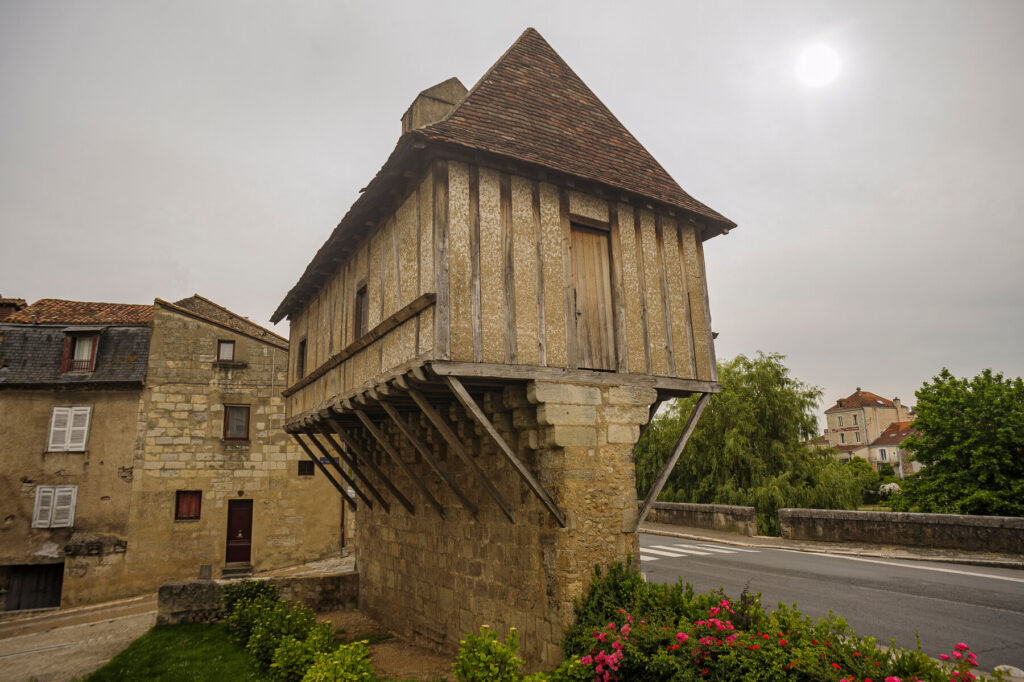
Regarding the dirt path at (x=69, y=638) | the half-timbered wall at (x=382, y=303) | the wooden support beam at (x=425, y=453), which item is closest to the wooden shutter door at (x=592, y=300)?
the half-timbered wall at (x=382, y=303)

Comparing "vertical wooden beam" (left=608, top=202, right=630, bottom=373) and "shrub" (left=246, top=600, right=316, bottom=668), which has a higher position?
"vertical wooden beam" (left=608, top=202, right=630, bottom=373)

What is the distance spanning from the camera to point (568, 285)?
252 inches

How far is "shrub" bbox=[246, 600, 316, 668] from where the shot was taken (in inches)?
287

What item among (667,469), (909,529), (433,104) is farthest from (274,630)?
(909,529)

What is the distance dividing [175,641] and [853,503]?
55.1ft

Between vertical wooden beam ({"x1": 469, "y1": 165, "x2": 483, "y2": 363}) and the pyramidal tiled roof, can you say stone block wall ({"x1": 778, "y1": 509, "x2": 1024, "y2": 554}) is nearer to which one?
the pyramidal tiled roof

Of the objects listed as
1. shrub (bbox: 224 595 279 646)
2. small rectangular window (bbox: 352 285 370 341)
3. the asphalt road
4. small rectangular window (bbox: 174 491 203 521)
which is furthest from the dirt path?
the asphalt road

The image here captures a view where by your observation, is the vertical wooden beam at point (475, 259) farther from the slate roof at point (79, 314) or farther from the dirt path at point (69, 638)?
A: the slate roof at point (79, 314)

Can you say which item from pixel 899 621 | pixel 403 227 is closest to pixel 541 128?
pixel 403 227

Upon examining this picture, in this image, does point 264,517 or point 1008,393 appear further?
point 264,517

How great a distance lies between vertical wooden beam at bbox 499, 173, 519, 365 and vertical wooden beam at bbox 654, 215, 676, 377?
7.05ft

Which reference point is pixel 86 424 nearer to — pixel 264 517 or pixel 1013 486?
pixel 264 517

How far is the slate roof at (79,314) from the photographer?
15.5m

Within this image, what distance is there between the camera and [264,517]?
15547 mm
